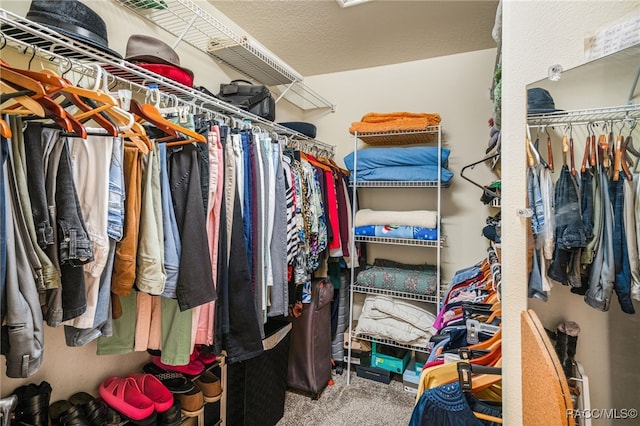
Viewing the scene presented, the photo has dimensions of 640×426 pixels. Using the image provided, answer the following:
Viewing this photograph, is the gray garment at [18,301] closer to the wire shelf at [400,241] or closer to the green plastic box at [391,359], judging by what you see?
the wire shelf at [400,241]

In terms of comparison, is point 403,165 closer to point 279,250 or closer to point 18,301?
point 279,250

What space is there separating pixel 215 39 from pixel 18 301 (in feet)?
5.38

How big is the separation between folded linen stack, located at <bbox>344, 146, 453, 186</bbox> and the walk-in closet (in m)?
0.02

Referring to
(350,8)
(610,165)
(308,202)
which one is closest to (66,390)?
(308,202)

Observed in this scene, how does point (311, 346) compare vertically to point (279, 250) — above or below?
below

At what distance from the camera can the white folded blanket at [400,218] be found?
2236mm

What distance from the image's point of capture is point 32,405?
103cm

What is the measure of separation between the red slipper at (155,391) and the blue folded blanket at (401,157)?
184 cm

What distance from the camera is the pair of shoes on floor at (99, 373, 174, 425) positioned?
1.21 metres

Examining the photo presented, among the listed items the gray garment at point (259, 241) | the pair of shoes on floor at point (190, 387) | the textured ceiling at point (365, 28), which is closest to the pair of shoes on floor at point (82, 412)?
the pair of shoes on floor at point (190, 387)

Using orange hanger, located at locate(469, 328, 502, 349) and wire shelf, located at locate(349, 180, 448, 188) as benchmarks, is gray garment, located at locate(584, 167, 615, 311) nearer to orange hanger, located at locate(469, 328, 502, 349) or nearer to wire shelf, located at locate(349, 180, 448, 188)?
orange hanger, located at locate(469, 328, 502, 349)

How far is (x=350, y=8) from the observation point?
1.91 meters

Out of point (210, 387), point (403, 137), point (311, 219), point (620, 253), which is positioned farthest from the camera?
point (403, 137)

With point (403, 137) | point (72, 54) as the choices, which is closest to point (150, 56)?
point (72, 54)
